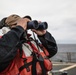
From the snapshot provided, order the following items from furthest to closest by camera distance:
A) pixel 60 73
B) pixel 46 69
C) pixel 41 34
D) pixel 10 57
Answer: pixel 60 73
pixel 41 34
pixel 46 69
pixel 10 57

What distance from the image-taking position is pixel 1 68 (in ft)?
10.5

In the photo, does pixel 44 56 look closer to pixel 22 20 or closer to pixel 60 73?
pixel 22 20

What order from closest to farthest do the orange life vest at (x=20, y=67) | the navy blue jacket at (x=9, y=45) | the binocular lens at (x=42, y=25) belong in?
the navy blue jacket at (x=9, y=45), the orange life vest at (x=20, y=67), the binocular lens at (x=42, y=25)

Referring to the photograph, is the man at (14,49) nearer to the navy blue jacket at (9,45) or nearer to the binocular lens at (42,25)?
the navy blue jacket at (9,45)

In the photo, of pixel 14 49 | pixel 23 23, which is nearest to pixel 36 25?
pixel 23 23

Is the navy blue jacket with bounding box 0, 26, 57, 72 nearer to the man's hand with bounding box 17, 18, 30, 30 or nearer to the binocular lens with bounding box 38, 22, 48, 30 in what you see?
the man's hand with bounding box 17, 18, 30, 30

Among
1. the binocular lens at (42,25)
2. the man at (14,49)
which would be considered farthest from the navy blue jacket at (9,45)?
the binocular lens at (42,25)

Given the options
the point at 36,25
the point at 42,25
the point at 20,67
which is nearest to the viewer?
the point at 20,67

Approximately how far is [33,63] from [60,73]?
8.33 feet

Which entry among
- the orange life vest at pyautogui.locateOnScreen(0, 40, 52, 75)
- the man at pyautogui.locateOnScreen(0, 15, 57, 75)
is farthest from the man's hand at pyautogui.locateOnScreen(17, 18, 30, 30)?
the orange life vest at pyautogui.locateOnScreen(0, 40, 52, 75)

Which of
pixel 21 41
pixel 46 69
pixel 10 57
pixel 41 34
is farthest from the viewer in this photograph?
pixel 41 34

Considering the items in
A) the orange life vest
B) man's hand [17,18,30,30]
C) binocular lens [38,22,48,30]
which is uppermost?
man's hand [17,18,30,30]

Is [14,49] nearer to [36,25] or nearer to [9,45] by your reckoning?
[9,45]

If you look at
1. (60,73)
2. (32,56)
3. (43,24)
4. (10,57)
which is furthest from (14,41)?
(60,73)
